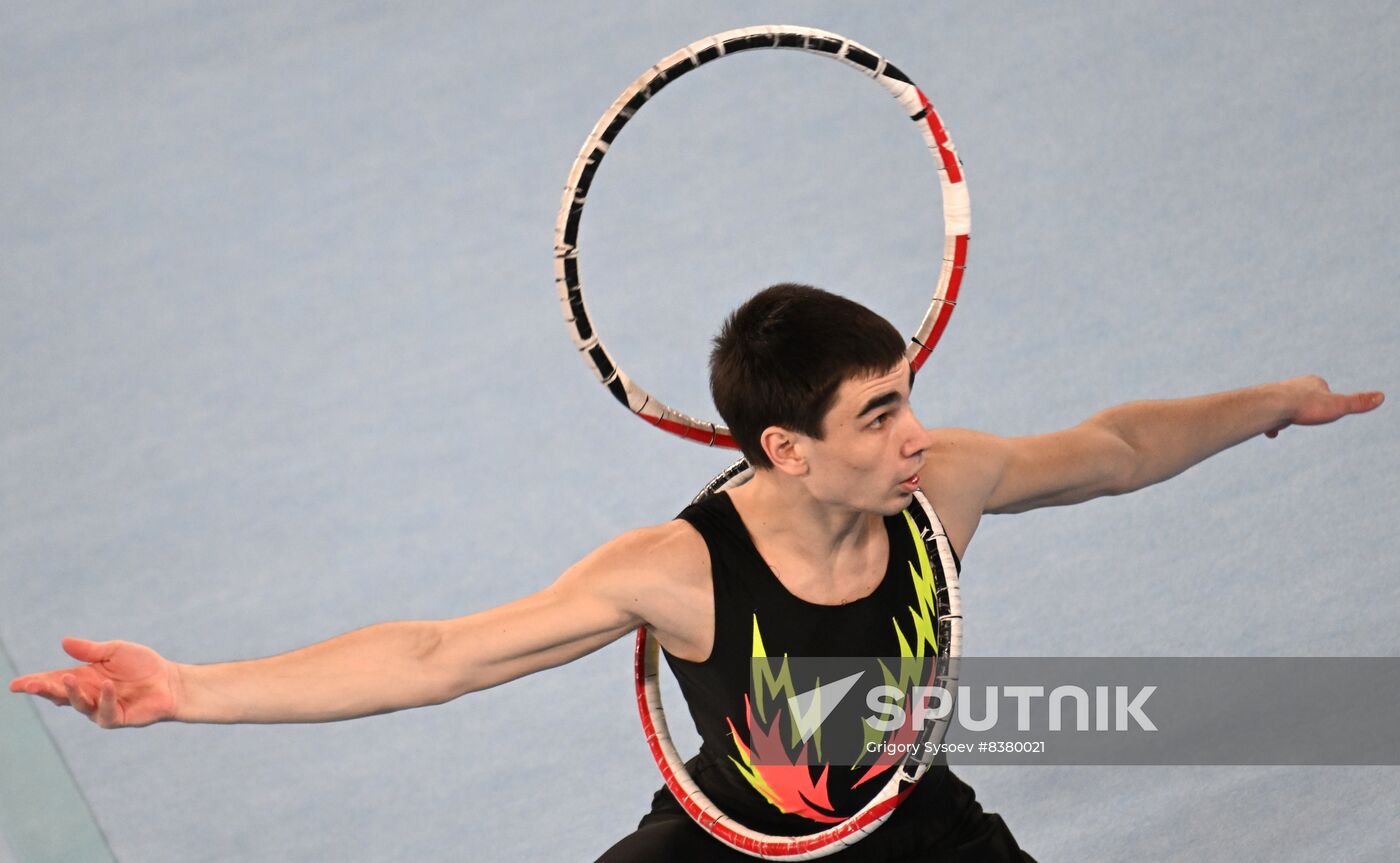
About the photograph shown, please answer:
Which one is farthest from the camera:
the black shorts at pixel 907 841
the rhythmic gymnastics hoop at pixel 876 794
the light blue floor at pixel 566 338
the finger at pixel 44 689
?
the light blue floor at pixel 566 338

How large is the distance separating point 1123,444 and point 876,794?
68cm

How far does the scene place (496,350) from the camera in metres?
5.33

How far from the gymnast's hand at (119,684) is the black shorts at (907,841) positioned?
752 mm

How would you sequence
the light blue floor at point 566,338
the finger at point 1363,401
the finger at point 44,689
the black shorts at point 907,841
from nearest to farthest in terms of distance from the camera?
the finger at point 44,689, the black shorts at point 907,841, the finger at point 1363,401, the light blue floor at point 566,338

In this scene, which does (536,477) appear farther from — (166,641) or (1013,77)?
(1013,77)

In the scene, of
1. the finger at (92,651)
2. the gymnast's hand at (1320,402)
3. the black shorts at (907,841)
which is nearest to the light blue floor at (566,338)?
the black shorts at (907,841)

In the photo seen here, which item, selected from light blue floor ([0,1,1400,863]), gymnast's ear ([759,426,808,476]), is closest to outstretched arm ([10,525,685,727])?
gymnast's ear ([759,426,808,476])

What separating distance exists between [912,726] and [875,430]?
0.47 m

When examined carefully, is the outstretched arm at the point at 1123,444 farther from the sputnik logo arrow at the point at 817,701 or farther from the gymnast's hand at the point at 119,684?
the gymnast's hand at the point at 119,684

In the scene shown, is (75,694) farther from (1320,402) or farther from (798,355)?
(1320,402)

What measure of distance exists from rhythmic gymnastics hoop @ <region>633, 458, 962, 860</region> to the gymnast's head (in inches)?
11.2

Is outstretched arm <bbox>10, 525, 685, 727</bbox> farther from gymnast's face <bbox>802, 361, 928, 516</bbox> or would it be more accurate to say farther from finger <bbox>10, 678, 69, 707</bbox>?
gymnast's face <bbox>802, 361, 928, 516</bbox>

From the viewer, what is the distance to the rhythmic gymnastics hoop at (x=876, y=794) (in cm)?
255

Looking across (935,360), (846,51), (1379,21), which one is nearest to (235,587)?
(935,360)
